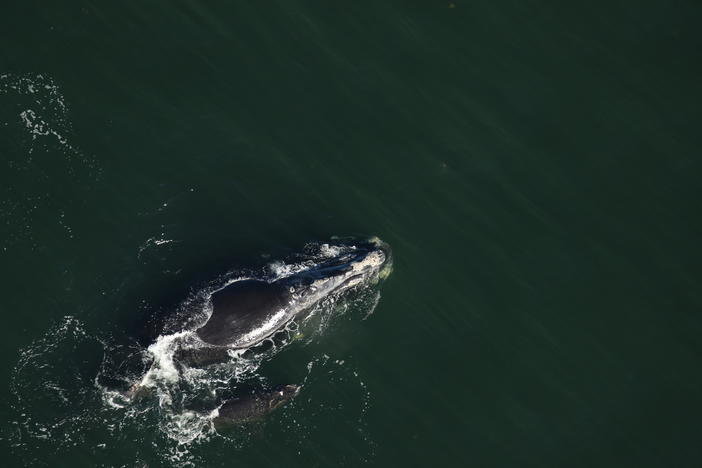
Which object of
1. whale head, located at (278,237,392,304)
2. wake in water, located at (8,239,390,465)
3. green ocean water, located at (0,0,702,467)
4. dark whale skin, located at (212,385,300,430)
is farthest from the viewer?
whale head, located at (278,237,392,304)

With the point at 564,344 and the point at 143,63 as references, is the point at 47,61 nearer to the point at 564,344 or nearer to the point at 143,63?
the point at 143,63

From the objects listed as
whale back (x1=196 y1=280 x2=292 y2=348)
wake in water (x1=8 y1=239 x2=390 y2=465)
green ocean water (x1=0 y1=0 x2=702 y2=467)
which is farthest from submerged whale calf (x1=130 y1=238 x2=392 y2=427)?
green ocean water (x1=0 y1=0 x2=702 y2=467)

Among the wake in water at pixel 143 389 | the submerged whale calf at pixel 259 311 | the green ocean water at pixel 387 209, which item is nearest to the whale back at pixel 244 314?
the submerged whale calf at pixel 259 311

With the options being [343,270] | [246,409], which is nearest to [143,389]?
[246,409]

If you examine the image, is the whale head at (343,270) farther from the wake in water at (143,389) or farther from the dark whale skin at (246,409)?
the dark whale skin at (246,409)

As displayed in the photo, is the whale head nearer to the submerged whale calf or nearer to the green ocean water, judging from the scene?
the submerged whale calf

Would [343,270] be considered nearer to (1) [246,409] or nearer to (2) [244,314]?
(2) [244,314]

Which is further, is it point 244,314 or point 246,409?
point 246,409
